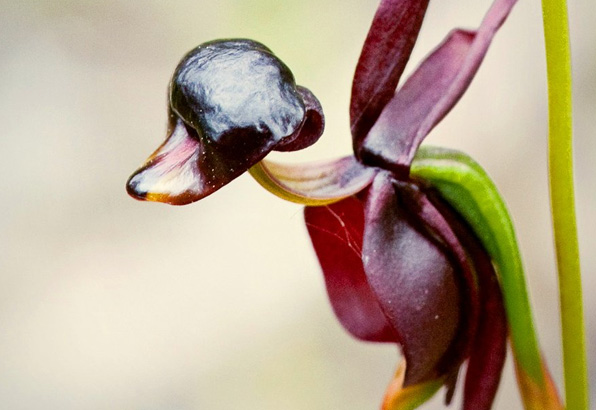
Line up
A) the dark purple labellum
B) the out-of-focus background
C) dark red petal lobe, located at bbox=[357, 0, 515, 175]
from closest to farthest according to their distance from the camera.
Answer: the dark purple labellum, dark red petal lobe, located at bbox=[357, 0, 515, 175], the out-of-focus background

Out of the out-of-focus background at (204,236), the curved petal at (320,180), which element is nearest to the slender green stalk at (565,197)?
the curved petal at (320,180)

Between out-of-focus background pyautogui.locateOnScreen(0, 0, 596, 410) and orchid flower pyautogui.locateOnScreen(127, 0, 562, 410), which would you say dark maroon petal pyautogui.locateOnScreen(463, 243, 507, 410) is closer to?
orchid flower pyautogui.locateOnScreen(127, 0, 562, 410)

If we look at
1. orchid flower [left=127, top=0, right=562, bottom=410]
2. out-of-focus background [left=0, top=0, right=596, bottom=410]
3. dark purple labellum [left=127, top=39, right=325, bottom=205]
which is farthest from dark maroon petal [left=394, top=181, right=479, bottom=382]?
out-of-focus background [left=0, top=0, right=596, bottom=410]

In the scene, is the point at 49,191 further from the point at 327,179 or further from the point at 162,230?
the point at 327,179

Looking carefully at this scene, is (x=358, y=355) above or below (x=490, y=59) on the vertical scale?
below

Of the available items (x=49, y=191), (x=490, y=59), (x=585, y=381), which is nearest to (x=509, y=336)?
(x=585, y=381)
